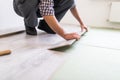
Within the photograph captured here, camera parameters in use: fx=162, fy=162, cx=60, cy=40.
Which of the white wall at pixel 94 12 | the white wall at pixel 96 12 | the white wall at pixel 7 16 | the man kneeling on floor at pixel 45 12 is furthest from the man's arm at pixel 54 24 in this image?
the white wall at pixel 96 12

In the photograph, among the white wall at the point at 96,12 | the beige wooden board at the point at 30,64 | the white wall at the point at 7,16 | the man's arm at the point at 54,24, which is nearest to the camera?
the beige wooden board at the point at 30,64

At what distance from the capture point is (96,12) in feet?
8.96

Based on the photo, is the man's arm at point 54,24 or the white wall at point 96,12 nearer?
the man's arm at point 54,24

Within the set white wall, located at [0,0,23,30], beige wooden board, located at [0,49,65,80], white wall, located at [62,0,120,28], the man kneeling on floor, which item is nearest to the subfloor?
beige wooden board, located at [0,49,65,80]

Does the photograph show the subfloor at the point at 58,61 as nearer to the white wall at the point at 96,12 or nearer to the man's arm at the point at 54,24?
the man's arm at the point at 54,24

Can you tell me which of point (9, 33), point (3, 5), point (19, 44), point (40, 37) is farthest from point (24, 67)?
point (3, 5)

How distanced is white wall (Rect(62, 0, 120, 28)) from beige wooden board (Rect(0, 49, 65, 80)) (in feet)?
5.67

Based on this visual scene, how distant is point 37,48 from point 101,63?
19.7 inches

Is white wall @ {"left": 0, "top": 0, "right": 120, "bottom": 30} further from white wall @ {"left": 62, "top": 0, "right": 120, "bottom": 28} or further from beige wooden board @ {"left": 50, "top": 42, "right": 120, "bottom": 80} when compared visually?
beige wooden board @ {"left": 50, "top": 42, "right": 120, "bottom": 80}

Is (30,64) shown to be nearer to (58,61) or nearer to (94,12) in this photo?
(58,61)

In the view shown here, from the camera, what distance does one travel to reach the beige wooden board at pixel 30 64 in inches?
34.4

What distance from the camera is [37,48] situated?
1.28 metres

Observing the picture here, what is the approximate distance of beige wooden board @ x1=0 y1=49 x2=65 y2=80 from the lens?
87 cm

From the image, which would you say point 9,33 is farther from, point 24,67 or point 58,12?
point 24,67
